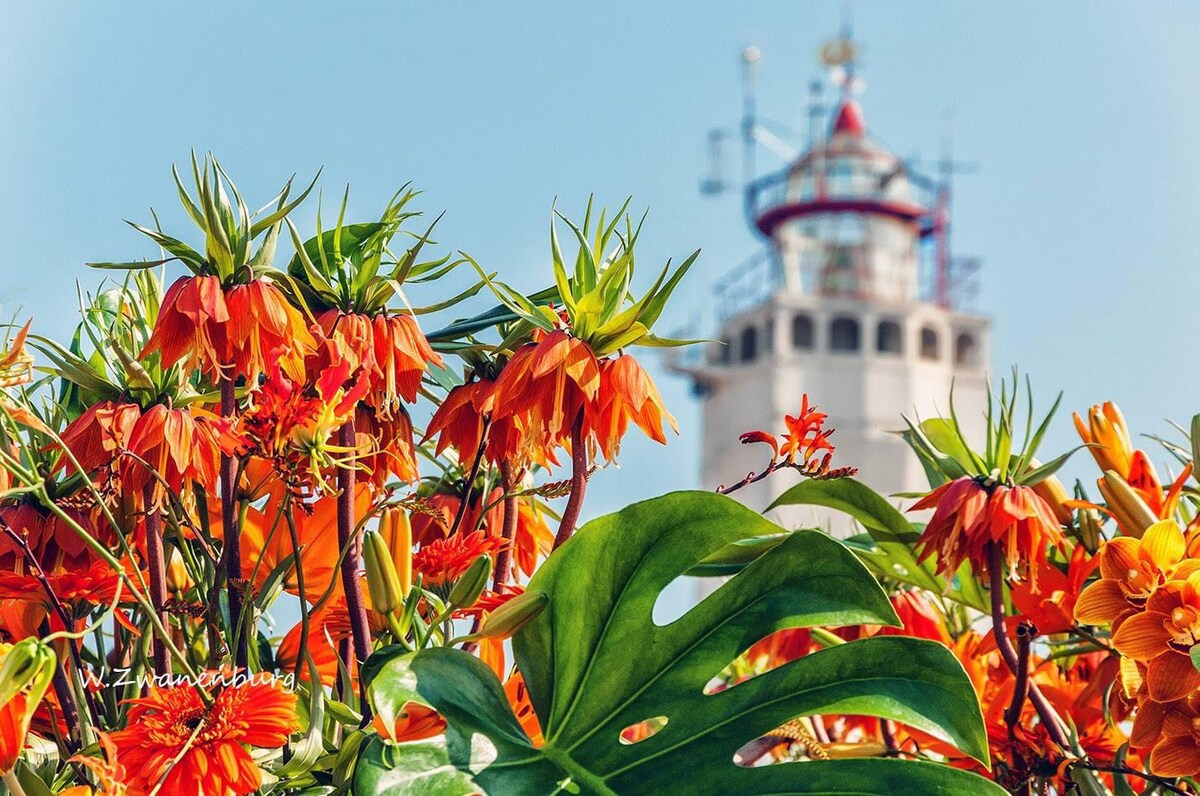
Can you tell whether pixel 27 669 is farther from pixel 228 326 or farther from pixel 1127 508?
pixel 1127 508

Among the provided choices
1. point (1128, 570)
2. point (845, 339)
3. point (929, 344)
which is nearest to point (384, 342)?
point (1128, 570)

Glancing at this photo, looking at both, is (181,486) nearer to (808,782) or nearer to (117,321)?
(117,321)

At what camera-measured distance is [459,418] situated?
0.62 metres

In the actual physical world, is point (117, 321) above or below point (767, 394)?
above

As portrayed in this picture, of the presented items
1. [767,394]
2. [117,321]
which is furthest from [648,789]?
[767,394]

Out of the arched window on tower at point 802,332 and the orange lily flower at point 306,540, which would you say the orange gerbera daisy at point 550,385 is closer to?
the orange lily flower at point 306,540

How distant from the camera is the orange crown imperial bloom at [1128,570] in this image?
598 mm

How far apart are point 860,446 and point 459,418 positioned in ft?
66.0

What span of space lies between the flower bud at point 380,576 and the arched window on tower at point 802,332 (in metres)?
20.6

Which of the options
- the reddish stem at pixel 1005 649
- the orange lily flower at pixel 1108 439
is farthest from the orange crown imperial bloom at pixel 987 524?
the orange lily flower at pixel 1108 439

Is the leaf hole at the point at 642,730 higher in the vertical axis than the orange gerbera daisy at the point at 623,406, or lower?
lower

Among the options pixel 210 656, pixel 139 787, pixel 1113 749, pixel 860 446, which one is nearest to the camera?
pixel 139 787

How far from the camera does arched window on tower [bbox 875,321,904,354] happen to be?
2103cm

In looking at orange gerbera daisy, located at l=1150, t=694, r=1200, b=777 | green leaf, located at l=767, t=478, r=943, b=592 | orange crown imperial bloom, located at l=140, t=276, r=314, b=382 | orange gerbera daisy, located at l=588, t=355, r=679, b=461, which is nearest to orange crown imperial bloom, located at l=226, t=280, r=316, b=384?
orange crown imperial bloom, located at l=140, t=276, r=314, b=382
